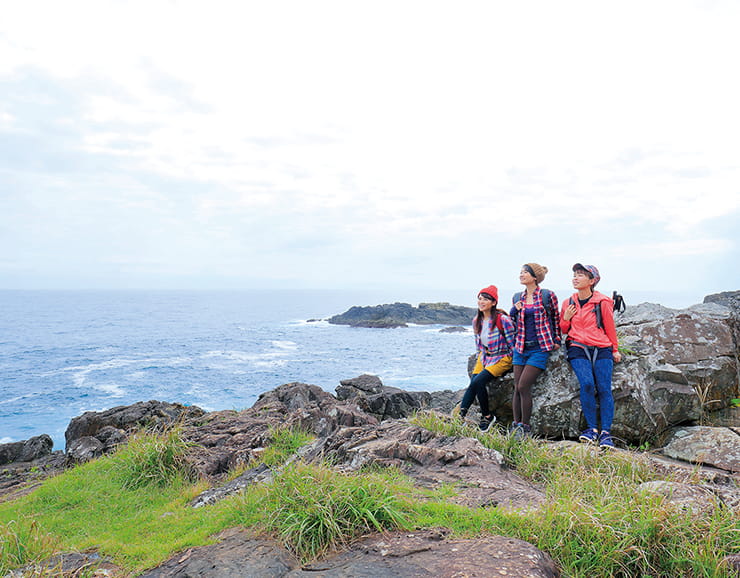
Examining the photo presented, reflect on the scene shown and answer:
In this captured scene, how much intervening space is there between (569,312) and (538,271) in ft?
2.66

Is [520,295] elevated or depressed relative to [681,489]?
elevated

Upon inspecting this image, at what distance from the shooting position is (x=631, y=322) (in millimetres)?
9328

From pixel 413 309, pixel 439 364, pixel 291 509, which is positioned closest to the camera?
pixel 291 509

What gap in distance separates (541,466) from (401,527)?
2847 millimetres

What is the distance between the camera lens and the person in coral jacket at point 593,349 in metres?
7.03

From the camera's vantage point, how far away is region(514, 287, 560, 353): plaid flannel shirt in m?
7.34

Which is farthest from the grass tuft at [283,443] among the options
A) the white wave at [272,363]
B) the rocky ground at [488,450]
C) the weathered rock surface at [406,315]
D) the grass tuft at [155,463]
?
the weathered rock surface at [406,315]

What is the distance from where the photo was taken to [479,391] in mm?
7934

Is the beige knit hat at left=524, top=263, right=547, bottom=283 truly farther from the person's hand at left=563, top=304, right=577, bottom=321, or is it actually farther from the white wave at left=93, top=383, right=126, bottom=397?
the white wave at left=93, top=383, right=126, bottom=397

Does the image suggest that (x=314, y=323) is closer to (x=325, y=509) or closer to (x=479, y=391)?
(x=479, y=391)

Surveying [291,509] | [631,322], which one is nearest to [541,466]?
[291,509]

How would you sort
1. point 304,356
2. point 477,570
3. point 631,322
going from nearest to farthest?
point 477,570
point 631,322
point 304,356

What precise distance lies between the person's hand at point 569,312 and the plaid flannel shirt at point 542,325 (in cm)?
16

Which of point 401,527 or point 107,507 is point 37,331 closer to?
point 107,507
